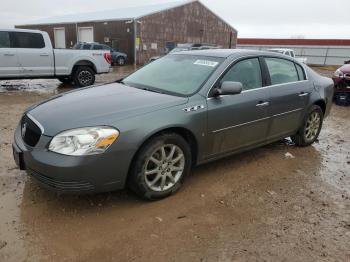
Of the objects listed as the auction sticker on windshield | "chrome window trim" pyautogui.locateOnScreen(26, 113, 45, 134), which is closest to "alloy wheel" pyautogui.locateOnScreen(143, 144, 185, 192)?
"chrome window trim" pyautogui.locateOnScreen(26, 113, 45, 134)

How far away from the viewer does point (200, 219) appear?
3273 millimetres

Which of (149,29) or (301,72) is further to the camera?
(149,29)

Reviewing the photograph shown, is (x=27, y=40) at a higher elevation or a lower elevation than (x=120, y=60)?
higher

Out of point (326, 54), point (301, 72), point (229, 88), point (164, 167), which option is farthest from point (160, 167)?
point (326, 54)

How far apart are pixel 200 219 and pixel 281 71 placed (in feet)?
8.86

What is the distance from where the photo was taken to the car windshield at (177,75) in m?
3.92

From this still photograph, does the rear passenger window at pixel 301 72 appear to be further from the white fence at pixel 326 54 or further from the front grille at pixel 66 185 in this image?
the white fence at pixel 326 54

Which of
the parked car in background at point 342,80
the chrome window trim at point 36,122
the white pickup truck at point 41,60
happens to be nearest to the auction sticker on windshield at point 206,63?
the chrome window trim at point 36,122

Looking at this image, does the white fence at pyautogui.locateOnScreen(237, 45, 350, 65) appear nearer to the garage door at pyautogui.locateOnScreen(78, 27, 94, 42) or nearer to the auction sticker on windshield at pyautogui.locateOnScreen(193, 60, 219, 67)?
the garage door at pyautogui.locateOnScreen(78, 27, 94, 42)

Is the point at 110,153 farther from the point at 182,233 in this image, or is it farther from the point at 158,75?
the point at 158,75

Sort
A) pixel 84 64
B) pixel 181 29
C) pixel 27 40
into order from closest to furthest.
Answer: pixel 27 40 < pixel 84 64 < pixel 181 29

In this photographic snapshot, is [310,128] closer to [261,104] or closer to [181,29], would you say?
[261,104]

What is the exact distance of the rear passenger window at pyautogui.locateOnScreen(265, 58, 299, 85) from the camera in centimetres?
465

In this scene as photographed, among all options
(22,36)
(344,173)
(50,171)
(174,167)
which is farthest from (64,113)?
(22,36)
